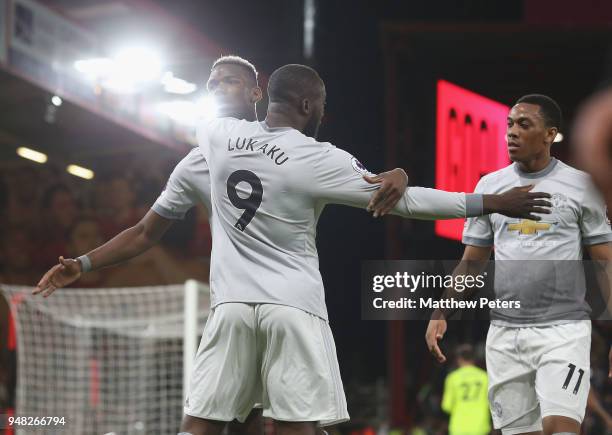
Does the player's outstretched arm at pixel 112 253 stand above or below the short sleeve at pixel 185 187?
below

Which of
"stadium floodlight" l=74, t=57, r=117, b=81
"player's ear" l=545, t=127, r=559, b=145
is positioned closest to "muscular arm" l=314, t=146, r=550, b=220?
"player's ear" l=545, t=127, r=559, b=145

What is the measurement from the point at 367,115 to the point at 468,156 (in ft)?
15.1

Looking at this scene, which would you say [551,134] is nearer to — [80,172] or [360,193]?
[360,193]

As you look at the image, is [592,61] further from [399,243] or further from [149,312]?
[149,312]

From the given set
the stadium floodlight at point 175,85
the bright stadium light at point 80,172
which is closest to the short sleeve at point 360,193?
the stadium floodlight at point 175,85

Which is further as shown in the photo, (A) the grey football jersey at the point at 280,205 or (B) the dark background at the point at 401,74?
(B) the dark background at the point at 401,74

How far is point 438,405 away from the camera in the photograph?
13023mm

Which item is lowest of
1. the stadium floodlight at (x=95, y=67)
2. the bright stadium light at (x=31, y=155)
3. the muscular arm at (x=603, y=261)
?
the muscular arm at (x=603, y=261)

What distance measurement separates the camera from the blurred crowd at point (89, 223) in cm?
1513

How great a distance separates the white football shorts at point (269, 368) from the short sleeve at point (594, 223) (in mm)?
1482

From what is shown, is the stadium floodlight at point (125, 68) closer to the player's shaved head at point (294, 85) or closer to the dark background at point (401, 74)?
the dark background at point (401, 74)

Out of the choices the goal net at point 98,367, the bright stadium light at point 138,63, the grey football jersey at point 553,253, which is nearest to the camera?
the grey football jersey at point 553,253

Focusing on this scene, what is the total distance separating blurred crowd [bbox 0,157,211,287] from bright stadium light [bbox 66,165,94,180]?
0.07 meters

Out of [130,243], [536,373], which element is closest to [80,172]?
[130,243]
